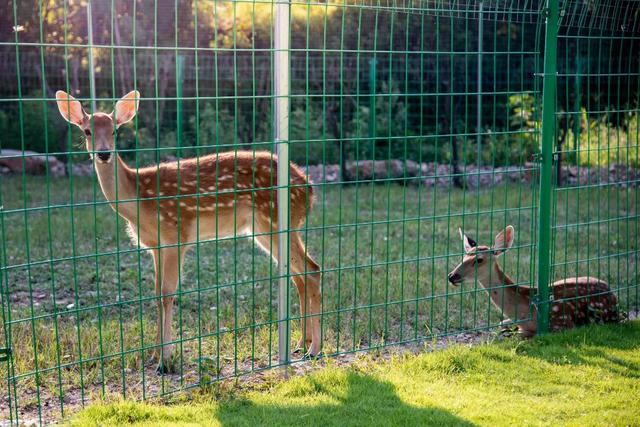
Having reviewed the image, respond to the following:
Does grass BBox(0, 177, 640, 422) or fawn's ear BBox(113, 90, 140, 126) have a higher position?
fawn's ear BBox(113, 90, 140, 126)

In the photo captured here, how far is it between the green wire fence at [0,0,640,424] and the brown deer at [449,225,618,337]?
123mm

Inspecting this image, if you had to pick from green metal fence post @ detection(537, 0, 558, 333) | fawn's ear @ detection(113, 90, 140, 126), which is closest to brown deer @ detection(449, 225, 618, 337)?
green metal fence post @ detection(537, 0, 558, 333)

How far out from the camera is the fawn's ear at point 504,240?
19.9 feet

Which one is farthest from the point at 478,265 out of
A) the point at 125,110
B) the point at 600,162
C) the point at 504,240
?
the point at 600,162

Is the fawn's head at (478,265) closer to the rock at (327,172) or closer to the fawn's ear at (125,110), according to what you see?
the fawn's ear at (125,110)

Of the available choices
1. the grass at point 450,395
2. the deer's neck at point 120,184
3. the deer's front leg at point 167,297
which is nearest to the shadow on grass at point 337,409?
the grass at point 450,395

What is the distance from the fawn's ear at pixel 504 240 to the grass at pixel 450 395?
2.41ft

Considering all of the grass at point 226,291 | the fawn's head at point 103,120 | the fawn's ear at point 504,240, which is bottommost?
the grass at point 226,291

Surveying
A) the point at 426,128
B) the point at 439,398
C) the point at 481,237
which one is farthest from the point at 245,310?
the point at 426,128

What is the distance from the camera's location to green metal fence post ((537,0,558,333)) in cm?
561

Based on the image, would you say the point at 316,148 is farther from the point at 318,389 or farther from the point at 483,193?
the point at 318,389

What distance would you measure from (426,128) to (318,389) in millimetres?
9956

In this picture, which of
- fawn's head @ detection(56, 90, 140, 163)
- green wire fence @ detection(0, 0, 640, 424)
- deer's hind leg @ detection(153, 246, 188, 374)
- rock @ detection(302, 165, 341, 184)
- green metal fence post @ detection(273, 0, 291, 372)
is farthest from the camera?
rock @ detection(302, 165, 341, 184)

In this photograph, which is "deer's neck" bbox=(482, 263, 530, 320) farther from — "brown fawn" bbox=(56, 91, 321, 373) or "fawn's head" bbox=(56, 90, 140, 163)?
"fawn's head" bbox=(56, 90, 140, 163)
